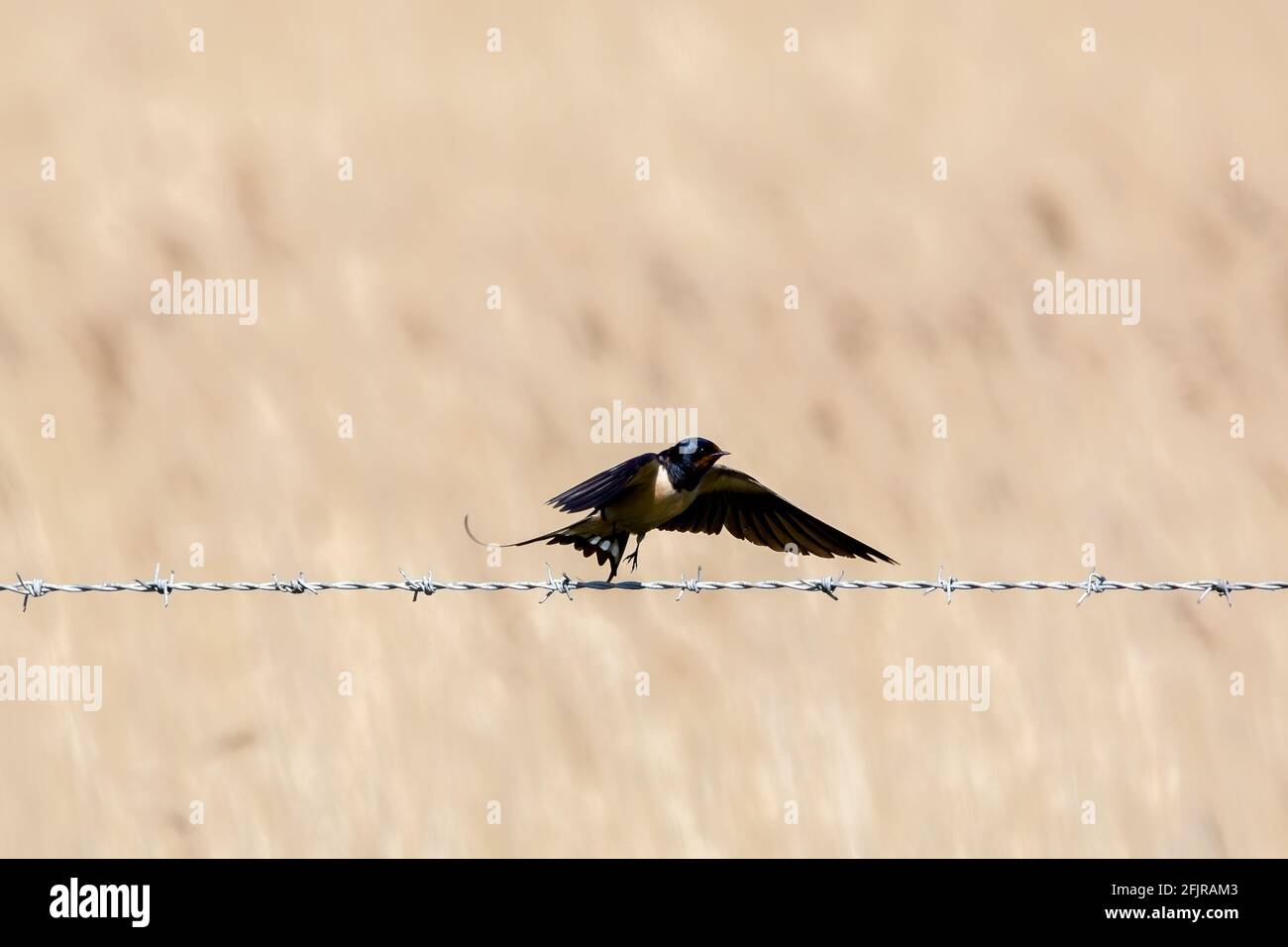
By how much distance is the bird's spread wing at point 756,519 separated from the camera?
5.58 m

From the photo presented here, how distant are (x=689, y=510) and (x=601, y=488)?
3.34 feet

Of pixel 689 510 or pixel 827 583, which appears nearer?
pixel 827 583

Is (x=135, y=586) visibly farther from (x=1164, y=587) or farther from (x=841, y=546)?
(x=1164, y=587)

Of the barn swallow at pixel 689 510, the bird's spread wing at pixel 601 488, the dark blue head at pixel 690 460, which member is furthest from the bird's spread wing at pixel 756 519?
the bird's spread wing at pixel 601 488

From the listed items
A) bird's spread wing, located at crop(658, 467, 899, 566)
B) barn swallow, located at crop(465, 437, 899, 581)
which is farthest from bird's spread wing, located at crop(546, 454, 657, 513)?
bird's spread wing, located at crop(658, 467, 899, 566)

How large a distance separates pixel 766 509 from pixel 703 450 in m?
0.50

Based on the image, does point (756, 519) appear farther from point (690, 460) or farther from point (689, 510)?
point (690, 460)

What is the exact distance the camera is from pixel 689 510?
230 inches

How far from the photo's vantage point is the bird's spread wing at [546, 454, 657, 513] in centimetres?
470

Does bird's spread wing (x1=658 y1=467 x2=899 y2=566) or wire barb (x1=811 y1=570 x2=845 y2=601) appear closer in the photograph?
wire barb (x1=811 y1=570 x2=845 y2=601)

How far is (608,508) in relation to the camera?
5363 millimetres

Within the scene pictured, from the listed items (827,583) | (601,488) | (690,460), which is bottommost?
(827,583)

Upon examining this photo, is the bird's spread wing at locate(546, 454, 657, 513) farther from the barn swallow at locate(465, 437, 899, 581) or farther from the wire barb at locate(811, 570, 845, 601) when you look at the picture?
the wire barb at locate(811, 570, 845, 601)

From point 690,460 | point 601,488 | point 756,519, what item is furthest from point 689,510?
point 601,488
